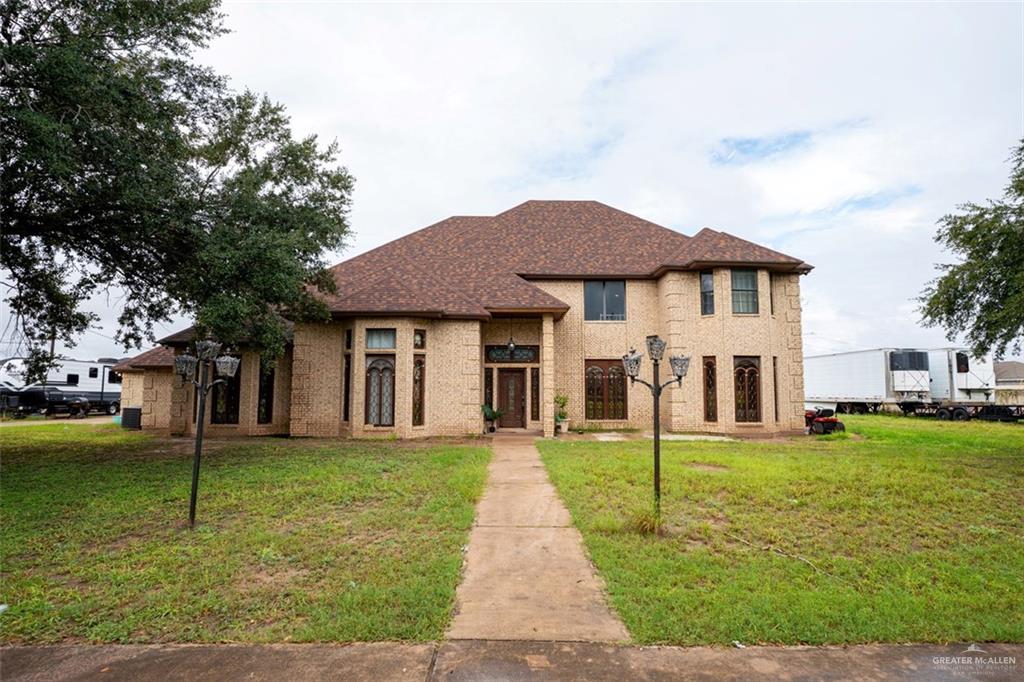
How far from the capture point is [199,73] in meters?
12.1

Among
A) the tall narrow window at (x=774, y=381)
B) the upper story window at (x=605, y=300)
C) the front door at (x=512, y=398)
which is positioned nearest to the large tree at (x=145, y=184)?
the front door at (x=512, y=398)

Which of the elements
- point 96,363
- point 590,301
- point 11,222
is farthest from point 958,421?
point 96,363

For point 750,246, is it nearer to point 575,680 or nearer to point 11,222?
point 575,680

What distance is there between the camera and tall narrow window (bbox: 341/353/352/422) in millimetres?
16125

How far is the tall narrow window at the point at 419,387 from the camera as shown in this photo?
15828mm

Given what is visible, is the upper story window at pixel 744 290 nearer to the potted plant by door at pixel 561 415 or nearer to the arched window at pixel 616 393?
the arched window at pixel 616 393

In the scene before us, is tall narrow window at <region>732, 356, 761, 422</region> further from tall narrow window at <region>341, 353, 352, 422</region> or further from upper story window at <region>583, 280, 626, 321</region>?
tall narrow window at <region>341, 353, 352, 422</region>

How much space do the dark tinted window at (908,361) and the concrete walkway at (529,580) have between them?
29.0m

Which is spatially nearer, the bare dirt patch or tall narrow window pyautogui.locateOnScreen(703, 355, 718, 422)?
the bare dirt patch

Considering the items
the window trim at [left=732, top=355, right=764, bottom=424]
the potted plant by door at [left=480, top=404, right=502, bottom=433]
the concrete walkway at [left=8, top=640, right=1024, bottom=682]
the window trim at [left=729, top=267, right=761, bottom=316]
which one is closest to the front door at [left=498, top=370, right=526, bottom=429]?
the potted plant by door at [left=480, top=404, right=502, bottom=433]

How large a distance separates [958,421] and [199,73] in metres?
35.5

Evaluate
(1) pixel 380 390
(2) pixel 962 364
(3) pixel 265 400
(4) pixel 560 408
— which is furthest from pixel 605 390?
(2) pixel 962 364

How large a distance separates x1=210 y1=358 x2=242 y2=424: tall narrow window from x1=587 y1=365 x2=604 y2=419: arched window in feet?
40.5

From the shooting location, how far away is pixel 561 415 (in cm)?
1733
